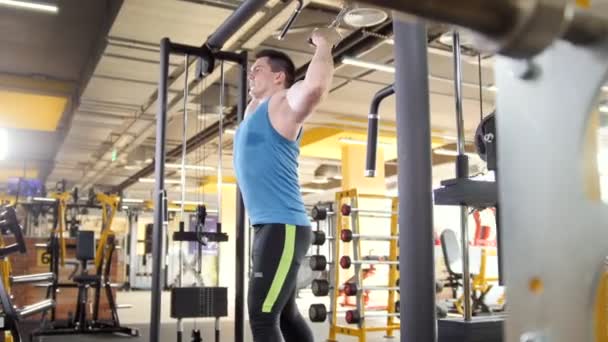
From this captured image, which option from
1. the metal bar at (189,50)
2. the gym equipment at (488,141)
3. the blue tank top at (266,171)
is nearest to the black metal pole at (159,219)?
the metal bar at (189,50)

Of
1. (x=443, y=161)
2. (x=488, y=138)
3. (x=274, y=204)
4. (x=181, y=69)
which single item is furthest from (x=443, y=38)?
(x=443, y=161)

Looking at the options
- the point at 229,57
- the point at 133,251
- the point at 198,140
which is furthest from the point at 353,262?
the point at 133,251

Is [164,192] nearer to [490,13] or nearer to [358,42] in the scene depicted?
[490,13]

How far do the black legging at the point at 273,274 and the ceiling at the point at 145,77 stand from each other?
1.82 m

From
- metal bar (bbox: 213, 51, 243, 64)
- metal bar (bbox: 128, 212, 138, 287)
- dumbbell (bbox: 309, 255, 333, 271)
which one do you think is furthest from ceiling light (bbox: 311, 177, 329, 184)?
metal bar (bbox: 213, 51, 243, 64)

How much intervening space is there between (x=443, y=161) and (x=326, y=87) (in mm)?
10956

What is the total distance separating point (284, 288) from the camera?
2008 mm

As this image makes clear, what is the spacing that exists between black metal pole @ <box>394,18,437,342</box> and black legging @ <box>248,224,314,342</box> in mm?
453

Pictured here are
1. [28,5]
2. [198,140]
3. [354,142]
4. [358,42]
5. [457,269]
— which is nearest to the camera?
[28,5]

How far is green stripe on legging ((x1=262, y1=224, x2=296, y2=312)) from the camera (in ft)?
6.50

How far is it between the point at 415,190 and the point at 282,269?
0.57m

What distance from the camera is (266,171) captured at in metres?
2.15

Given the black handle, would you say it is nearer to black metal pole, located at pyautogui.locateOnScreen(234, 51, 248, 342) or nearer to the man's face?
the man's face

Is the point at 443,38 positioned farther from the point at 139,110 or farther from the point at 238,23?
the point at 139,110
